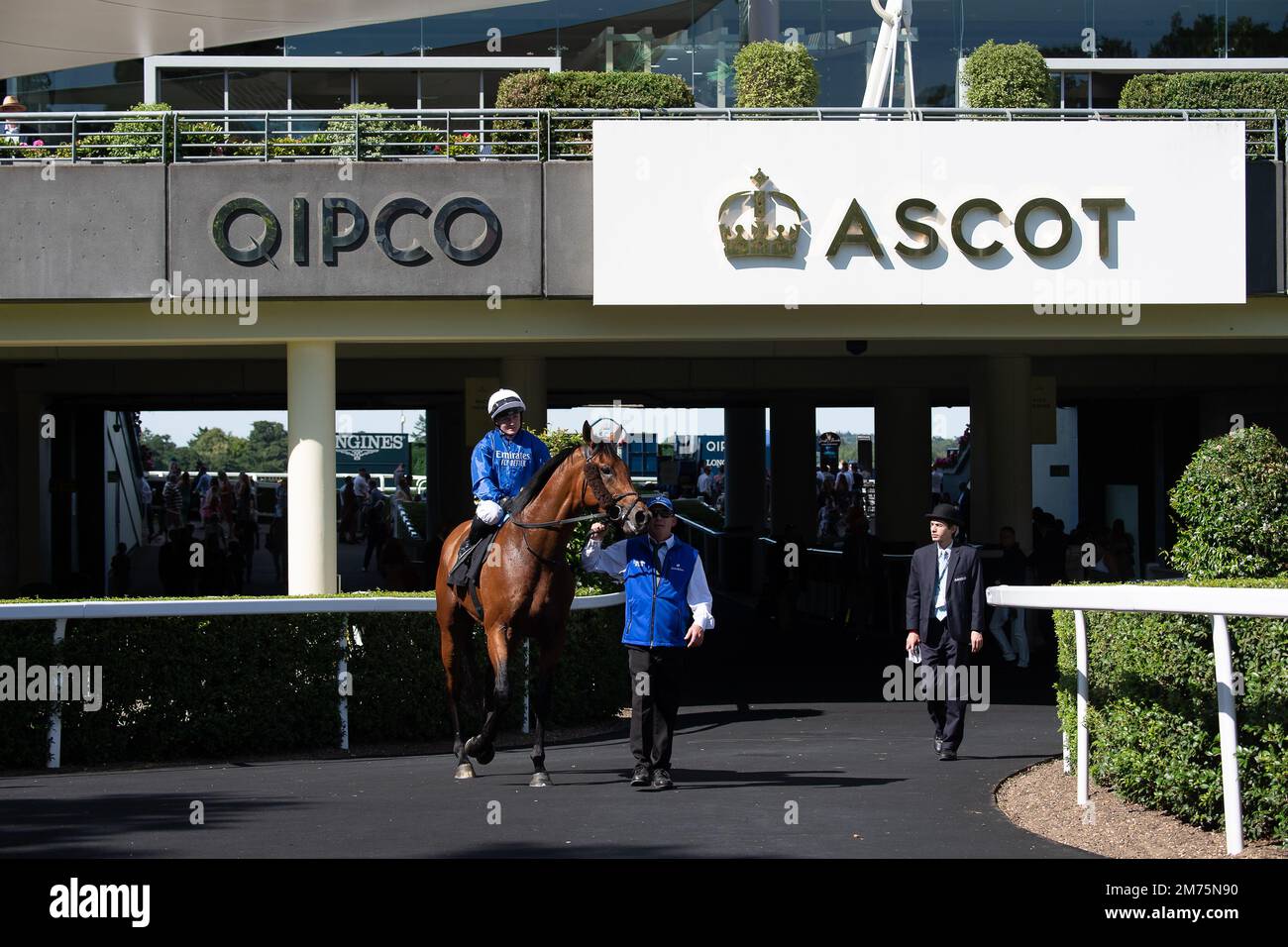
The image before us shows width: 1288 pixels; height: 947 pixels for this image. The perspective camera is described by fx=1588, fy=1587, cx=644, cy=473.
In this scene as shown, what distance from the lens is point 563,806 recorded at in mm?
9203

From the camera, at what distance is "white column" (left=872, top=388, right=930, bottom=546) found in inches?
1193

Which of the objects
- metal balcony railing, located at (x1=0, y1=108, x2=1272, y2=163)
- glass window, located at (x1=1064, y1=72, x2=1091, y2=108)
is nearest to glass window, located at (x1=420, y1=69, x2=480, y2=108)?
metal balcony railing, located at (x1=0, y1=108, x2=1272, y2=163)

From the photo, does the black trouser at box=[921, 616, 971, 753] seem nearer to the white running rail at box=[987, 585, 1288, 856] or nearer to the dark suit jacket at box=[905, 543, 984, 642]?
the dark suit jacket at box=[905, 543, 984, 642]

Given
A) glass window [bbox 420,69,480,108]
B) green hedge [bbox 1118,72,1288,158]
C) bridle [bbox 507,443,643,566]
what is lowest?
bridle [bbox 507,443,643,566]

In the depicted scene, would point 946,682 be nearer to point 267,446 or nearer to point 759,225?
point 759,225

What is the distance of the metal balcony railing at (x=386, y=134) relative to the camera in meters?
16.9

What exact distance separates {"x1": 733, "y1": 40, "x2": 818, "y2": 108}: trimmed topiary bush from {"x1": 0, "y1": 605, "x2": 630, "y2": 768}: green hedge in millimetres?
8228

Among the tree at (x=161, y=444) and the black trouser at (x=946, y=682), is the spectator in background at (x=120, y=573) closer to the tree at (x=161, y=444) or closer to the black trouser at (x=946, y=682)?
the black trouser at (x=946, y=682)

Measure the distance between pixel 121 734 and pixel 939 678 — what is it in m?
6.02

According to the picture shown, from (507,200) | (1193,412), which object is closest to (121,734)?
(507,200)

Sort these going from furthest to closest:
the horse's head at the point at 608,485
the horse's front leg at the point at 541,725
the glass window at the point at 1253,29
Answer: the glass window at the point at 1253,29, the horse's front leg at the point at 541,725, the horse's head at the point at 608,485

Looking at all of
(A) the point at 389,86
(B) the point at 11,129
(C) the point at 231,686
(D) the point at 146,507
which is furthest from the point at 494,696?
(D) the point at 146,507

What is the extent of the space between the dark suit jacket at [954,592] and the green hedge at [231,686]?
330cm

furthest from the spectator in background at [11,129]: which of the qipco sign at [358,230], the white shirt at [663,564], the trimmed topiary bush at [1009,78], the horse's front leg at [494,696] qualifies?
the trimmed topiary bush at [1009,78]
